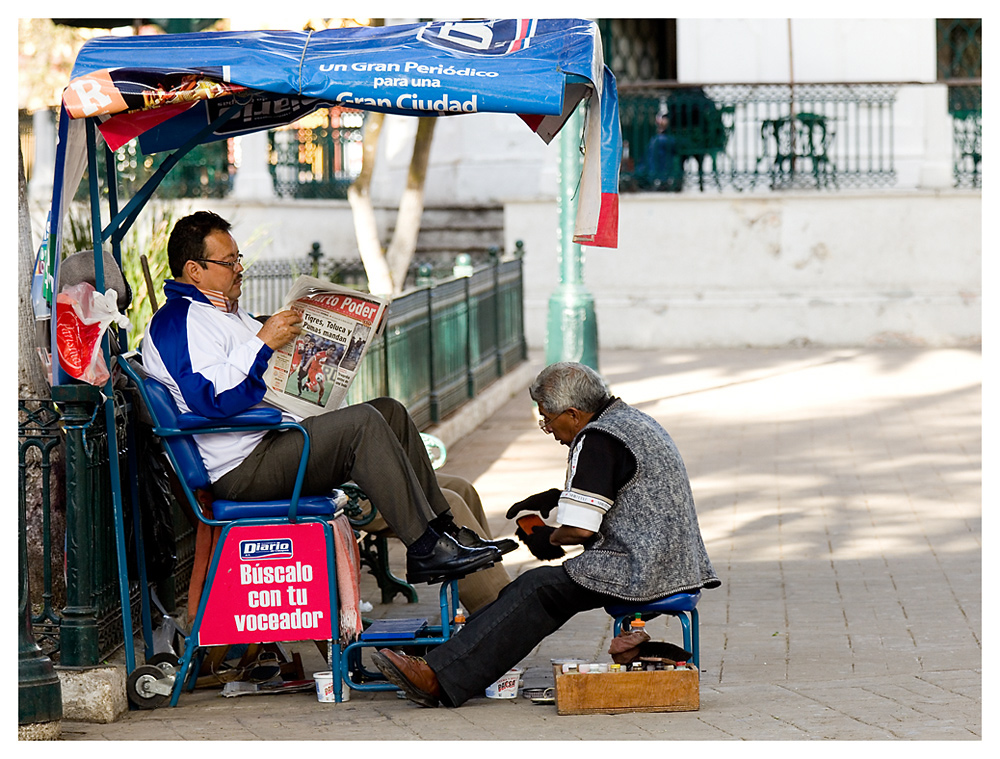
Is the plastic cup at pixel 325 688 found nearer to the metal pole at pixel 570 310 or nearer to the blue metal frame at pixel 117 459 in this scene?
the blue metal frame at pixel 117 459

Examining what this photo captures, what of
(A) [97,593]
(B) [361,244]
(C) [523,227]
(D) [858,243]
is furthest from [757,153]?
(A) [97,593]

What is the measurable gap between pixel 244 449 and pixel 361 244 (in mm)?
8835

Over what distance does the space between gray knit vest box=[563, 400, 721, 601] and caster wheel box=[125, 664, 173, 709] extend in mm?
1587

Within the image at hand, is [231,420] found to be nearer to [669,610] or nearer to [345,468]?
[345,468]

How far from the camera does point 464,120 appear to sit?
19.8 metres

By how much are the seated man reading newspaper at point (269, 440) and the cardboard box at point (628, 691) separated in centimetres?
59

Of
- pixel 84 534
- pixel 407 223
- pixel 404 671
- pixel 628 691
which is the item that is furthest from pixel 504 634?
pixel 407 223

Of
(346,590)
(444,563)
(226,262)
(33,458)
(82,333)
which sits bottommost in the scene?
(346,590)

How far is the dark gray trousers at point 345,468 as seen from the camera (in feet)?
16.3

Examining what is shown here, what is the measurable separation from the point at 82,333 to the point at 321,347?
0.97 meters

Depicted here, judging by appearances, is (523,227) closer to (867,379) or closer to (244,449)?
(867,379)

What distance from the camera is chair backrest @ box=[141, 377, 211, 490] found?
16.2 feet

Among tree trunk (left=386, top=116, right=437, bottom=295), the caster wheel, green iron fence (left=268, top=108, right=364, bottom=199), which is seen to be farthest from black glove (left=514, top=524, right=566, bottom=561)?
green iron fence (left=268, top=108, right=364, bottom=199)

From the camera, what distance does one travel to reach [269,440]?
16.5ft
